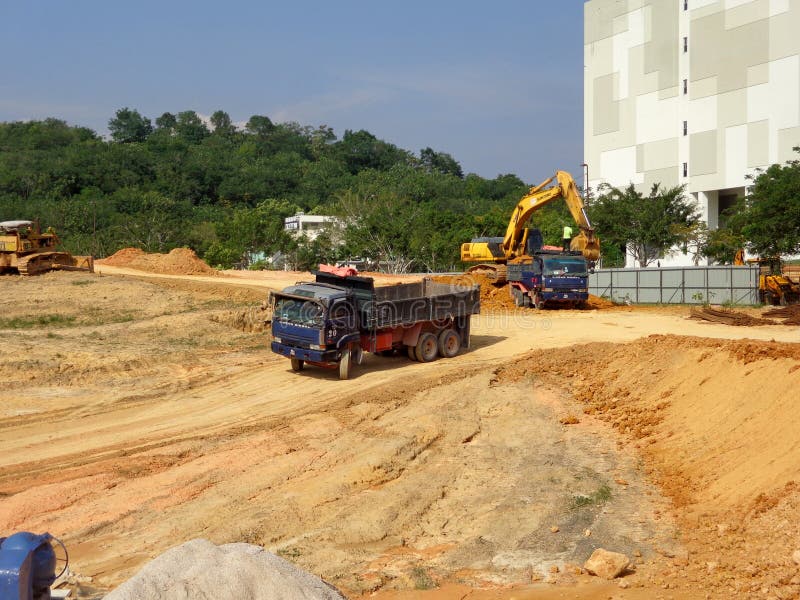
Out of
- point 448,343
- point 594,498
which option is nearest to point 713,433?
point 594,498

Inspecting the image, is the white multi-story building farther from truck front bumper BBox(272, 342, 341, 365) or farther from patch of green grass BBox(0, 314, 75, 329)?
truck front bumper BBox(272, 342, 341, 365)

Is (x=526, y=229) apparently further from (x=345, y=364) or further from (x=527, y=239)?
(x=345, y=364)

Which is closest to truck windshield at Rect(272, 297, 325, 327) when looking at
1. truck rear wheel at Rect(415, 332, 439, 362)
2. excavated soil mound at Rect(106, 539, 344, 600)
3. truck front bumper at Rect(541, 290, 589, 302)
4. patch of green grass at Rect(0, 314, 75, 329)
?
truck rear wheel at Rect(415, 332, 439, 362)

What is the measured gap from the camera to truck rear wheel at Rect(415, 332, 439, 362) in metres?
20.0

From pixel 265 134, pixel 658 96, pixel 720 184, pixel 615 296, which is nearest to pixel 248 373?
pixel 615 296

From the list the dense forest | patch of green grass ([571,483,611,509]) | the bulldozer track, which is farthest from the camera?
the dense forest

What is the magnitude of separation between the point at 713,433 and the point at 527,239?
21454 mm

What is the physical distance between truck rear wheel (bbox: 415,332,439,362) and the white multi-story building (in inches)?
1629

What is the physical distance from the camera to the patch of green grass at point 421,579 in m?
7.84

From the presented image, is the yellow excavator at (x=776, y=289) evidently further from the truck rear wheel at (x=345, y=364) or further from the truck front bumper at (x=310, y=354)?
the truck front bumper at (x=310, y=354)

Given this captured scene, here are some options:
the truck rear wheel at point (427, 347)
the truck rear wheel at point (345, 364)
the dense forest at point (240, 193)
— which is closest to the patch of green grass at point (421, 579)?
the truck rear wheel at point (345, 364)

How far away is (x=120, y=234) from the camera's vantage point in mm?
59062

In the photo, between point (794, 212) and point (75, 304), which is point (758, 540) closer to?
point (75, 304)

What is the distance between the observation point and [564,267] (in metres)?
29.3
